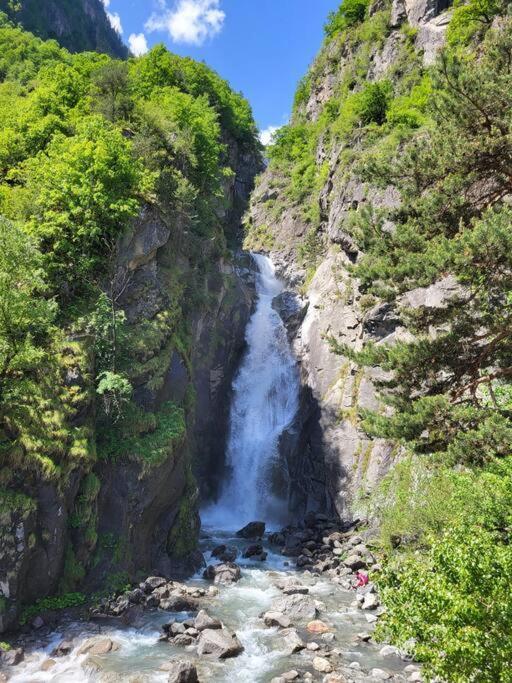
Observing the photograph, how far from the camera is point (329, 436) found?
32938mm

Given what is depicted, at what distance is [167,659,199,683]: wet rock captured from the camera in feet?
44.4

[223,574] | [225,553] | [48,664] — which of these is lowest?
[48,664]

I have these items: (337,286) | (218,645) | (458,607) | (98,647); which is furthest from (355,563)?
(337,286)

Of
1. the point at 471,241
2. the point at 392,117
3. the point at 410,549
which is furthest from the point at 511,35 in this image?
the point at 392,117

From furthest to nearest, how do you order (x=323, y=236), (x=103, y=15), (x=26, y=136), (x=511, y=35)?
(x=103, y=15), (x=323, y=236), (x=26, y=136), (x=511, y=35)

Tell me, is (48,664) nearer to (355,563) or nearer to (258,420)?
(355,563)

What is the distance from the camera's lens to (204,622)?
56.4ft

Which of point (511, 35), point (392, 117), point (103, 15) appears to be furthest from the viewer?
point (103, 15)

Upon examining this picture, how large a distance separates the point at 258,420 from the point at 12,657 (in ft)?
82.3

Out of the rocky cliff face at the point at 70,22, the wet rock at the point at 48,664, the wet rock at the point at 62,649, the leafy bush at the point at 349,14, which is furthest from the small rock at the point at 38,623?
the rocky cliff face at the point at 70,22

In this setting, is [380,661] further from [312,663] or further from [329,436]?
[329,436]

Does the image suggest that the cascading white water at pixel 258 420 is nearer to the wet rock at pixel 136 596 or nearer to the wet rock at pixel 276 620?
the wet rock at pixel 136 596

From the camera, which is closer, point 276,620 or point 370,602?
point 276,620

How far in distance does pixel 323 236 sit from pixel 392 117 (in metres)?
11.8
